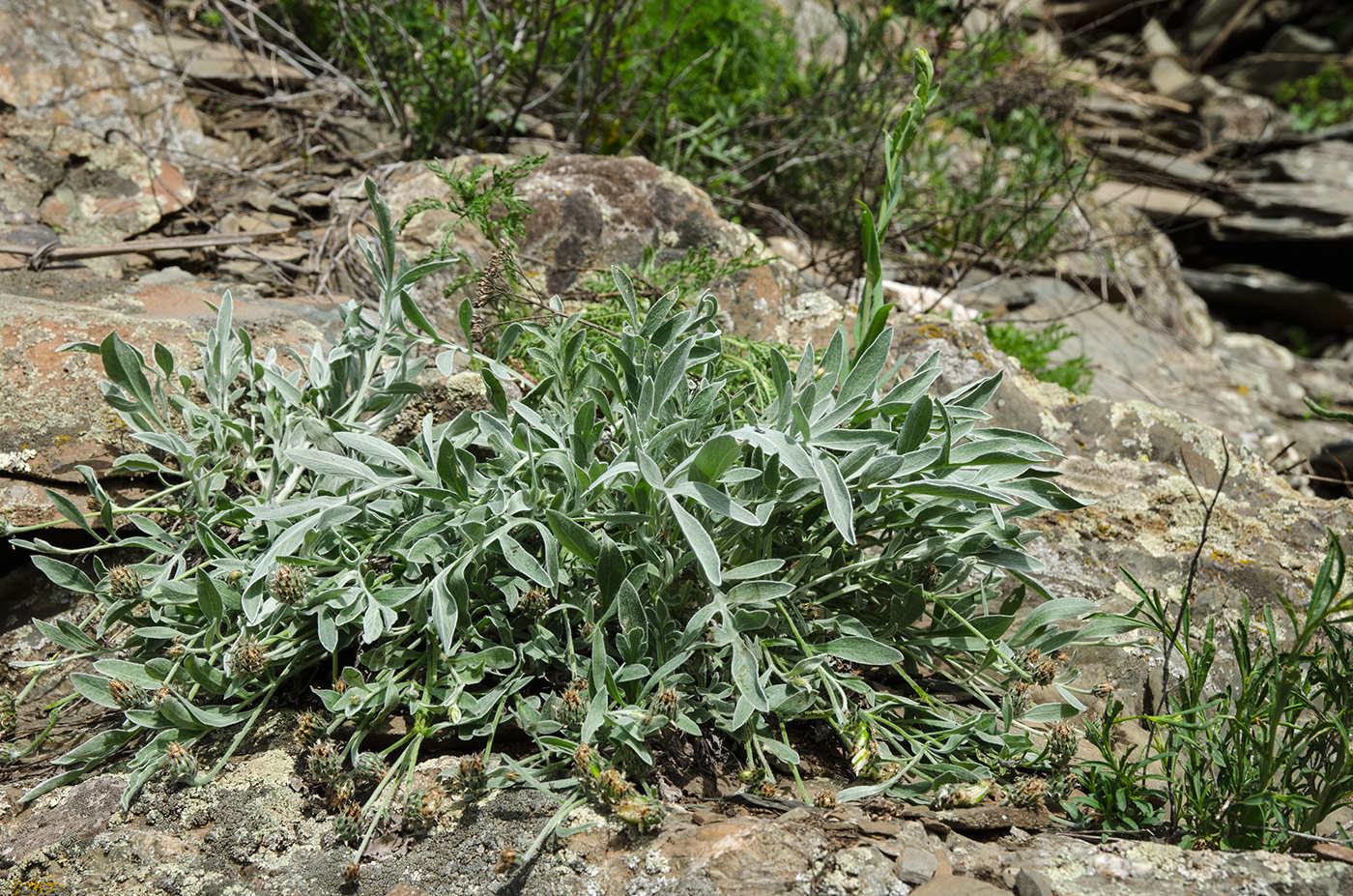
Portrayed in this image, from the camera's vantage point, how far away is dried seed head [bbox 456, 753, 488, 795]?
1.72 metres

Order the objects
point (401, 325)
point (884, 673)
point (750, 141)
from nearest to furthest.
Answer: point (884, 673) < point (401, 325) < point (750, 141)

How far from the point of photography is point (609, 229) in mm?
3375

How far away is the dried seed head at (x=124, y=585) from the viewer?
200cm

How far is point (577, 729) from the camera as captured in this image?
1.84 metres

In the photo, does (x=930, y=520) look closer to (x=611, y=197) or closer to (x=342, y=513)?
(x=342, y=513)

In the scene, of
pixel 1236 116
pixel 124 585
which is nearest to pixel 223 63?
pixel 124 585

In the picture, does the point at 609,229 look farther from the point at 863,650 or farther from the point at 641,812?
the point at 641,812

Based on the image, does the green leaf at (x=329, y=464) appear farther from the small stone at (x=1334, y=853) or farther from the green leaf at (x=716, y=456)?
the small stone at (x=1334, y=853)

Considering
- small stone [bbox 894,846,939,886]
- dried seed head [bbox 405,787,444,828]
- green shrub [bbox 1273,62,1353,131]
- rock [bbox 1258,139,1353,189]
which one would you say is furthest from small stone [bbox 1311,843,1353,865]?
green shrub [bbox 1273,62,1353,131]

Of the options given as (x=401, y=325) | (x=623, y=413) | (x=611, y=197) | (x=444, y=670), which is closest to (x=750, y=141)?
(x=611, y=197)

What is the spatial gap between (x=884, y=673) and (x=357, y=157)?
11.9ft

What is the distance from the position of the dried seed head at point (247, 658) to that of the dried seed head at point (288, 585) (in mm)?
105

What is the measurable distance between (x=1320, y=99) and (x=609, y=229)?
9.57 metres

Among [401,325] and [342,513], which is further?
Answer: [401,325]
